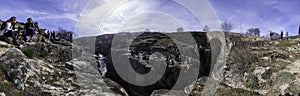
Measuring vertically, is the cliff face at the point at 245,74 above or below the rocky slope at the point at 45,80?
below

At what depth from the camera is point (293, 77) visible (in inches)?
719

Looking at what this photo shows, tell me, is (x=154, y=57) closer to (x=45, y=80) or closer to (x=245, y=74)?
(x=245, y=74)

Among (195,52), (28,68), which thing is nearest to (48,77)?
(28,68)

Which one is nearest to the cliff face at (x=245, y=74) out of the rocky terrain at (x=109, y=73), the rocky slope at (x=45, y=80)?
the rocky terrain at (x=109, y=73)

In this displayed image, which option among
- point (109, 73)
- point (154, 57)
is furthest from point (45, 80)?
point (154, 57)

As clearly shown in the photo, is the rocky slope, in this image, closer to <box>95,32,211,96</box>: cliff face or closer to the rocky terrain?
the rocky terrain

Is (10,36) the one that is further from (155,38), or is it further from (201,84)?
(155,38)

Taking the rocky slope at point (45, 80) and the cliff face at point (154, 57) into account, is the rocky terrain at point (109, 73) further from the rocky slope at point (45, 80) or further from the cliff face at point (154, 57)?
the cliff face at point (154, 57)

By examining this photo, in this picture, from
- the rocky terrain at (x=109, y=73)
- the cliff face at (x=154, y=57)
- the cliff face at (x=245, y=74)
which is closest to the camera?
the rocky terrain at (x=109, y=73)

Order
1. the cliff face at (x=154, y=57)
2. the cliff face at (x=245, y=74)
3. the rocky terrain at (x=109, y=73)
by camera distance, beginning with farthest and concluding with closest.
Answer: the cliff face at (x=154, y=57) → the cliff face at (x=245, y=74) → the rocky terrain at (x=109, y=73)

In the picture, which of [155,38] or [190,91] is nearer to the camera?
[190,91]

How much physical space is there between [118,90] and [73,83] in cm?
160

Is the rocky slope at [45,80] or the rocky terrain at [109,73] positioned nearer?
the rocky slope at [45,80]

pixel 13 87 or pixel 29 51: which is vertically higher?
pixel 29 51
